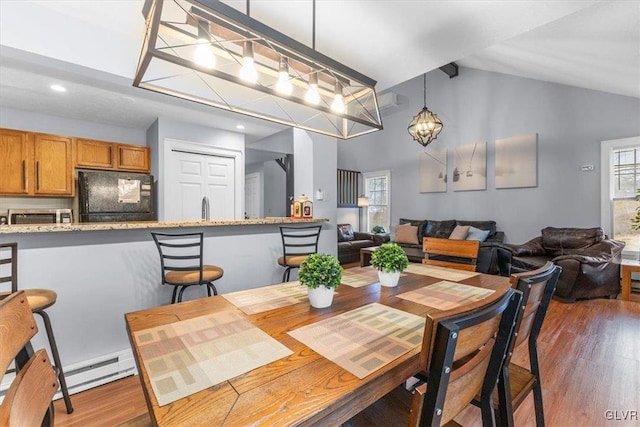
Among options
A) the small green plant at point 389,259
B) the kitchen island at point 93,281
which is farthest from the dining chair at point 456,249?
the kitchen island at point 93,281

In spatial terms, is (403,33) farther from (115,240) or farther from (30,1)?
(115,240)

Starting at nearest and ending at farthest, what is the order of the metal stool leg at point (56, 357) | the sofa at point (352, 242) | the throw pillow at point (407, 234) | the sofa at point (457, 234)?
the metal stool leg at point (56, 357)
the sofa at point (457, 234)
the sofa at point (352, 242)
the throw pillow at point (407, 234)

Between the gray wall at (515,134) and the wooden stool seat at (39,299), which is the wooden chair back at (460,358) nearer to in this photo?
the wooden stool seat at (39,299)

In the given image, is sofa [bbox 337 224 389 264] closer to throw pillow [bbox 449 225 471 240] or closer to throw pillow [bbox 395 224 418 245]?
throw pillow [bbox 395 224 418 245]

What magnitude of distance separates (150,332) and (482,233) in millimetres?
5719

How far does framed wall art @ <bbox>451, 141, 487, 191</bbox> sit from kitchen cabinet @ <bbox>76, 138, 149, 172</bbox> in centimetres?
587

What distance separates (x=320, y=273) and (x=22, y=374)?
92 centimetres

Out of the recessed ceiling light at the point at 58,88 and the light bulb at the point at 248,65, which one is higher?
the recessed ceiling light at the point at 58,88

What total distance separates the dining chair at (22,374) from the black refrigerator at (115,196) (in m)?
3.27

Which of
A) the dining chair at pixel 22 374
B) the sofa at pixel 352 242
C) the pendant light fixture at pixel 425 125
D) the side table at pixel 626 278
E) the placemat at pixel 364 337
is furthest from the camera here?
the sofa at pixel 352 242

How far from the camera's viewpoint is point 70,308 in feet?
6.36

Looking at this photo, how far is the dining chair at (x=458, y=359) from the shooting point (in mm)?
693

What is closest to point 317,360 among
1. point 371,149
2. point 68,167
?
point 68,167

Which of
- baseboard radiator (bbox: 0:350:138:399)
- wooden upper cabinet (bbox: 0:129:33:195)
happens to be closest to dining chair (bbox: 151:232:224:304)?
baseboard radiator (bbox: 0:350:138:399)
